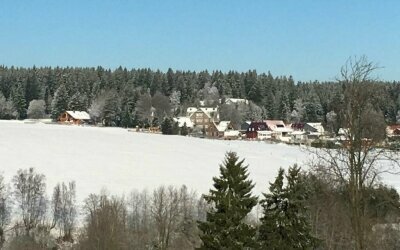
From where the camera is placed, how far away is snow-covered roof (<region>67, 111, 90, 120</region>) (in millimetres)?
121750

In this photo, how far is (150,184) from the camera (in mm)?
54594

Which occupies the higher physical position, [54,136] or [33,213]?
[54,136]

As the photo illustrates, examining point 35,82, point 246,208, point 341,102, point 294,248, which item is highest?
point 35,82

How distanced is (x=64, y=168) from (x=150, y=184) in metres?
11.1

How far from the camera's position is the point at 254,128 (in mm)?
123438

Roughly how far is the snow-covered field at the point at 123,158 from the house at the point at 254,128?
27.3 metres

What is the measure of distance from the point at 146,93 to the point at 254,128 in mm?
32858

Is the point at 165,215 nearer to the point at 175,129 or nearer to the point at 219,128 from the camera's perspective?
the point at 175,129

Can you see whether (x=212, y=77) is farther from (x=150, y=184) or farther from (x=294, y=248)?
(x=294, y=248)

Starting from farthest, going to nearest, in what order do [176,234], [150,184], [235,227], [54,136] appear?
[54,136]
[150,184]
[176,234]
[235,227]

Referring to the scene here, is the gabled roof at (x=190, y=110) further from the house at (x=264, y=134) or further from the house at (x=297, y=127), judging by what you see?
the house at (x=264, y=134)

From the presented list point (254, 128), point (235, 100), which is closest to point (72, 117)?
point (254, 128)

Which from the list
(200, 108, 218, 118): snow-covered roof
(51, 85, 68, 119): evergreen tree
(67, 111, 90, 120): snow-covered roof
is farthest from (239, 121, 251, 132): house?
(51, 85, 68, 119): evergreen tree

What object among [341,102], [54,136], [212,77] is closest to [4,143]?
[54,136]
